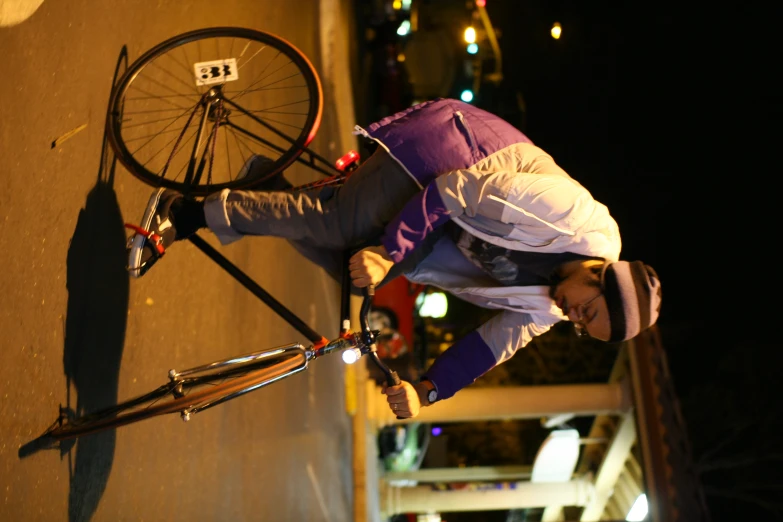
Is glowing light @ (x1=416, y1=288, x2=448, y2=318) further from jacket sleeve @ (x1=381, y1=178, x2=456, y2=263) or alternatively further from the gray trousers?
jacket sleeve @ (x1=381, y1=178, x2=456, y2=263)

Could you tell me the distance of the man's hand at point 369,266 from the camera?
2240 millimetres

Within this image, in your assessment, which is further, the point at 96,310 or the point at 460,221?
the point at 96,310

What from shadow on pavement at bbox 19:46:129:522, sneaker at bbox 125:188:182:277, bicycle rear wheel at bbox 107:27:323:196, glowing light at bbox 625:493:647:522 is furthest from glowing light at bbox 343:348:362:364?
glowing light at bbox 625:493:647:522

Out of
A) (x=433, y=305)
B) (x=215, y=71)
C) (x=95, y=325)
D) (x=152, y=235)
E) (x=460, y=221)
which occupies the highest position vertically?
(x=215, y=71)

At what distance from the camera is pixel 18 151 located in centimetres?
214

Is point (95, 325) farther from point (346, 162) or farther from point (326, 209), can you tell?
point (346, 162)

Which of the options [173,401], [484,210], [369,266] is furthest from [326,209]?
[173,401]

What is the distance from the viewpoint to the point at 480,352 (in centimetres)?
283

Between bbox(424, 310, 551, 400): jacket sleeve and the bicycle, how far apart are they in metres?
0.32

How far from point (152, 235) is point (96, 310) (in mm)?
495

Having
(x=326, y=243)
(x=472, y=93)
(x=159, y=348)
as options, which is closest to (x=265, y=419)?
(x=159, y=348)

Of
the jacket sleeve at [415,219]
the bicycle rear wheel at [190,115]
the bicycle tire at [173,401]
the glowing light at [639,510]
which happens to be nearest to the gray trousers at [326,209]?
→ the jacket sleeve at [415,219]

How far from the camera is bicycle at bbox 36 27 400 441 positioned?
7.54 ft

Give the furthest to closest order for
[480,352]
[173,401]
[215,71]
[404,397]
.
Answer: [215,71] → [480,352] → [404,397] → [173,401]
